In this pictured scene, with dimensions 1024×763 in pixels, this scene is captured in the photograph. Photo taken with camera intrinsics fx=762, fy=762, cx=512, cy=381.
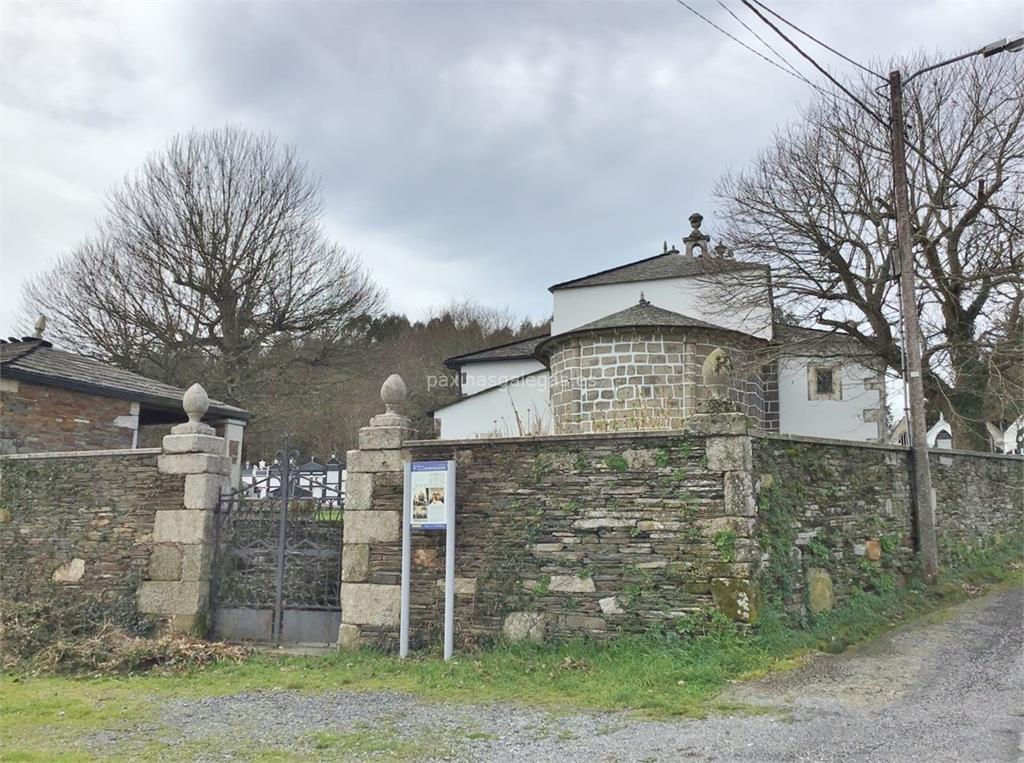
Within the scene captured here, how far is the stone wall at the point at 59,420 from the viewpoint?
37.8 feet

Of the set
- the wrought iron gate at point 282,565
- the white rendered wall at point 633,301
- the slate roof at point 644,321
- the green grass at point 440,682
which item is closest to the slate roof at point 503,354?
the white rendered wall at point 633,301

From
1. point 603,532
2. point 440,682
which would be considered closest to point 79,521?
point 440,682

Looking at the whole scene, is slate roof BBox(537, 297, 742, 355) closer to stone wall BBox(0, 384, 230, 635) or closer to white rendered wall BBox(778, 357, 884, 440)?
white rendered wall BBox(778, 357, 884, 440)

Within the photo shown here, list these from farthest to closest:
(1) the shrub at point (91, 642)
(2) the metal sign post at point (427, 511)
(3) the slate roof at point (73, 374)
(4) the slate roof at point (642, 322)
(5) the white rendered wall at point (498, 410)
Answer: (5) the white rendered wall at point (498, 410) < (4) the slate roof at point (642, 322) < (3) the slate roof at point (73, 374) < (1) the shrub at point (91, 642) < (2) the metal sign post at point (427, 511)

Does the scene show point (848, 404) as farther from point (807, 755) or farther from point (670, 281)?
point (807, 755)

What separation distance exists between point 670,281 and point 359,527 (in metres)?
20.0

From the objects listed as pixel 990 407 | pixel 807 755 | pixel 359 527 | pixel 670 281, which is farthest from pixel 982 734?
pixel 670 281

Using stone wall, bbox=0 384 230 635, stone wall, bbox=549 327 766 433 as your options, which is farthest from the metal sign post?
stone wall, bbox=549 327 766 433

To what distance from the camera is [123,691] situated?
6738mm

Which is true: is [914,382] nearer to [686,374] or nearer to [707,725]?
[686,374]

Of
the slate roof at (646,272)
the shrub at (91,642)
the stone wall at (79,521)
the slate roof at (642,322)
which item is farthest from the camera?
the slate roof at (646,272)

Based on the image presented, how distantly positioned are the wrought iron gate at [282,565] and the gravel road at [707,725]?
5.40 ft

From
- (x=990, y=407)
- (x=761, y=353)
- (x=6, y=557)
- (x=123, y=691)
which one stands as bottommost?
(x=123, y=691)

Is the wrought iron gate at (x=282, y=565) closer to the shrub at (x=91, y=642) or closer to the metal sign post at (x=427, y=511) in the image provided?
the shrub at (x=91, y=642)
